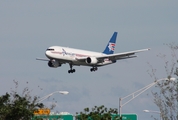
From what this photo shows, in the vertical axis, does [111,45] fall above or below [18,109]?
above

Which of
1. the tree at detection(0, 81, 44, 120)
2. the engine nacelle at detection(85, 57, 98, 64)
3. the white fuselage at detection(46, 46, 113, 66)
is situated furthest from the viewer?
the engine nacelle at detection(85, 57, 98, 64)

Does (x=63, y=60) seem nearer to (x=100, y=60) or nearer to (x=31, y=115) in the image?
(x=100, y=60)

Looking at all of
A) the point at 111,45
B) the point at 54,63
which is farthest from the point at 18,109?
the point at 111,45

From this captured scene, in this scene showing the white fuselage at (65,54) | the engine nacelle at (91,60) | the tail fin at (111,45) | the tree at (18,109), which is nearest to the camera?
the tree at (18,109)

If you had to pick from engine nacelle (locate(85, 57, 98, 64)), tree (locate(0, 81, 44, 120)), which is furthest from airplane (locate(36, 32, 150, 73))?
tree (locate(0, 81, 44, 120))

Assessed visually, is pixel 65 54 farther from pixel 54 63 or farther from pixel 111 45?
pixel 111 45

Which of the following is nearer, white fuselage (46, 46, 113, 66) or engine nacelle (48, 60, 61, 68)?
white fuselage (46, 46, 113, 66)

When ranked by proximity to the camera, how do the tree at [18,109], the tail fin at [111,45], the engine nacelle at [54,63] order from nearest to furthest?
the tree at [18,109]
the engine nacelle at [54,63]
the tail fin at [111,45]

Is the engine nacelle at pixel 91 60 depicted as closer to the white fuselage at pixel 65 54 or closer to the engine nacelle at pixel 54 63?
the white fuselage at pixel 65 54

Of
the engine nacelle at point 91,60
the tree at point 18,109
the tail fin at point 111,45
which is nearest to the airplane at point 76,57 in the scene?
the engine nacelle at point 91,60

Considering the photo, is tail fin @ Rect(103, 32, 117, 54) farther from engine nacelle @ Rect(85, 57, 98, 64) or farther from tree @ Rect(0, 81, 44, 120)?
tree @ Rect(0, 81, 44, 120)

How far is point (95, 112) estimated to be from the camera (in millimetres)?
37625

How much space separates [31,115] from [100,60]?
4704 centimetres

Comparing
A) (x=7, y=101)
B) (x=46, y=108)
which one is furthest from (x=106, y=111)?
(x=7, y=101)
